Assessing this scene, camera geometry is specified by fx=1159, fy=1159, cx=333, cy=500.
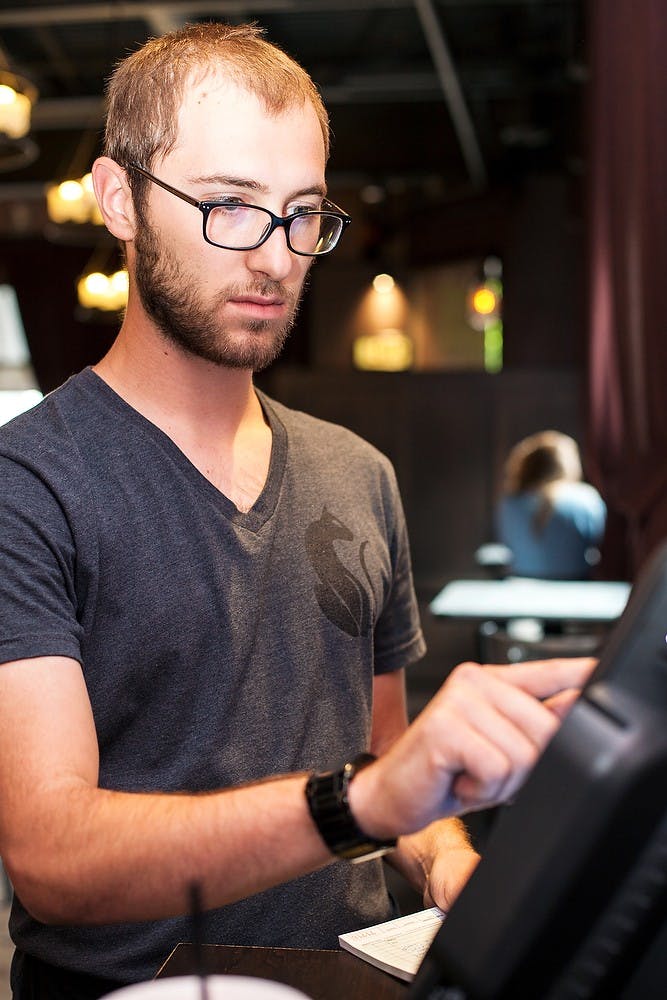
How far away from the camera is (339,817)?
819 mm

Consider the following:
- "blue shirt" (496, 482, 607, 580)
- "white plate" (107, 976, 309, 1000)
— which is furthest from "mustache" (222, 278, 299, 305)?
"blue shirt" (496, 482, 607, 580)

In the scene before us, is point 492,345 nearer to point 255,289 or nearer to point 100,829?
point 255,289

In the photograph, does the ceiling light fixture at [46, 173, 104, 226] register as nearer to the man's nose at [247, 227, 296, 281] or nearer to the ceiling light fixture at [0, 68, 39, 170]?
the ceiling light fixture at [0, 68, 39, 170]

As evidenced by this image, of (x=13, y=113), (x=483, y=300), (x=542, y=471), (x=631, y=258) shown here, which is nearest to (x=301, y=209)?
(x=631, y=258)

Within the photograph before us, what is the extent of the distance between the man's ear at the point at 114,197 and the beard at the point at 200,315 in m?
0.04

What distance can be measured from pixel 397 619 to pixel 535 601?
305 cm

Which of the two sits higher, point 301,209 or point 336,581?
point 301,209

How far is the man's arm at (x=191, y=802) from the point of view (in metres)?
0.73

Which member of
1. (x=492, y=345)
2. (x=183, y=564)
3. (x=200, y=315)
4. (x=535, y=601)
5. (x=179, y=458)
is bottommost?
(x=535, y=601)

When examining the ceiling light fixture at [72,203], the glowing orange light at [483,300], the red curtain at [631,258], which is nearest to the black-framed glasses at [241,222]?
the red curtain at [631,258]

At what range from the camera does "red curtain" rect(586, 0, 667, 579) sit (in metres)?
3.65

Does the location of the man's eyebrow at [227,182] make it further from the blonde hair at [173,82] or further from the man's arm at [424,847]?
the man's arm at [424,847]

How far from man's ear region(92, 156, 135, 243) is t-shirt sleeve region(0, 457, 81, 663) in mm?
334

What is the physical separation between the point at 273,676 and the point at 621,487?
2.93m
